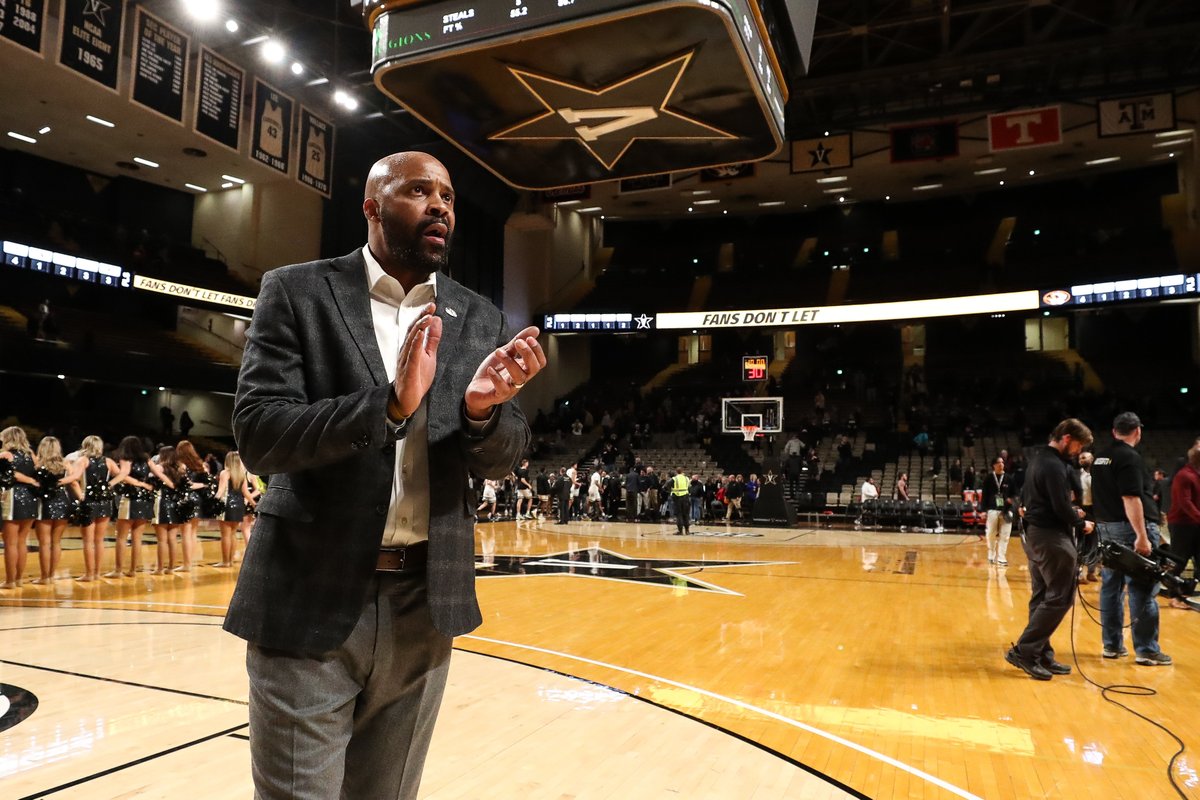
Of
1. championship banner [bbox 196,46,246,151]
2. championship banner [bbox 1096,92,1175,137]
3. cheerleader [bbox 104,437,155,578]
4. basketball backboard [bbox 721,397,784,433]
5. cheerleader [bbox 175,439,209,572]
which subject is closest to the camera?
cheerleader [bbox 104,437,155,578]

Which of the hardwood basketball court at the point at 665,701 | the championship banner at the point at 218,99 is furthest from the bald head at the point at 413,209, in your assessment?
the championship banner at the point at 218,99

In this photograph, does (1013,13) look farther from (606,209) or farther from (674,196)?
(606,209)

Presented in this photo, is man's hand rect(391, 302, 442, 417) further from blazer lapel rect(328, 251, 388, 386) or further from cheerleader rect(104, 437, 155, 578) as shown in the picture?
cheerleader rect(104, 437, 155, 578)

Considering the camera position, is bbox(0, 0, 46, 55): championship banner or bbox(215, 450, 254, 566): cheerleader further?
bbox(0, 0, 46, 55): championship banner

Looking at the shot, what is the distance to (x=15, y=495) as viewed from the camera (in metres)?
7.38

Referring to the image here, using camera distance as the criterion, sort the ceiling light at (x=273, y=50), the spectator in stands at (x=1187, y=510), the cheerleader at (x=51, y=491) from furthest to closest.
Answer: the ceiling light at (x=273, y=50)
the cheerleader at (x=51, y=491)
the spectator in stands at (x=1187, y=510)

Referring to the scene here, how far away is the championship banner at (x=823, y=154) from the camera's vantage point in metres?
19.3

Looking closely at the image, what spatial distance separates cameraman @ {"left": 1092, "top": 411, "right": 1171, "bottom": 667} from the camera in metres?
5.35

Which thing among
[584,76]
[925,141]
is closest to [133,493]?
[584,76]

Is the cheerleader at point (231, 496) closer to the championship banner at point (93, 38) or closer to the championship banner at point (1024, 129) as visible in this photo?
the championship banner at point (93, 38)

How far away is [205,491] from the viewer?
9.27m

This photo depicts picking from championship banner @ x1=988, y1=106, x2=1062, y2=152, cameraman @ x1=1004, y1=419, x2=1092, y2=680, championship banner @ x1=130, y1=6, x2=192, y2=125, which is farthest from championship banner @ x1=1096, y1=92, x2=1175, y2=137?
championship banner @ x1=130, y1=6, x2=192, y2=125

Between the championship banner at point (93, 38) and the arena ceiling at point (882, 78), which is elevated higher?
the arena ceiling at point (882, 78)

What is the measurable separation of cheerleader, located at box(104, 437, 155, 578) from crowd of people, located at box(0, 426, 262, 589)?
0.01 metres
